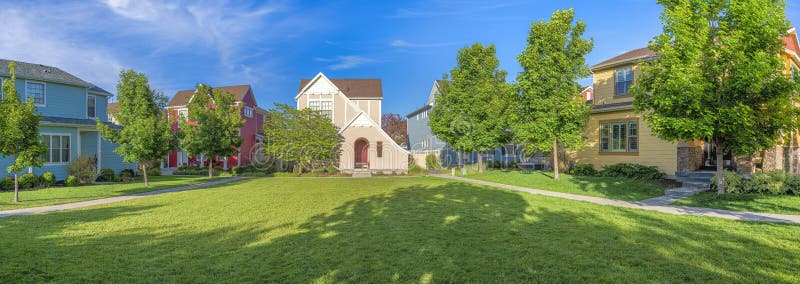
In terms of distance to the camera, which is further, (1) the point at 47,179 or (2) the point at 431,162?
(2) the point at 431,162

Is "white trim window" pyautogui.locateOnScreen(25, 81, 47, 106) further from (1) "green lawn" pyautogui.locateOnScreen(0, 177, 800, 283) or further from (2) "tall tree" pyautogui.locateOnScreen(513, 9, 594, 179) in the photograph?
(2) "tall tree" pyautogui.locateOnScreen(513, 9, 594, 179)

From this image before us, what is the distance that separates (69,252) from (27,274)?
1060 mm

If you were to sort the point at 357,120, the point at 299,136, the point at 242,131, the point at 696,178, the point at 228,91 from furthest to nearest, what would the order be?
the point at 242,131 < the point at 228,91 < the point at 357,120 < the point at 299,136 < the point at 696,178

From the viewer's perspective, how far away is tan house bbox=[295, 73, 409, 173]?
26969 mm

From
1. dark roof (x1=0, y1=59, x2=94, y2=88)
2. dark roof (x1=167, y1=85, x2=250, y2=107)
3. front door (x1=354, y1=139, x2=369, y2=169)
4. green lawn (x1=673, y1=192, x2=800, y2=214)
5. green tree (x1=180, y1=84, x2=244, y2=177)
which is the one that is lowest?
green lawn (x1=673, y1=192, x2=800, y2=214)

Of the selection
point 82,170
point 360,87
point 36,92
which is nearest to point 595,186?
point 82,170

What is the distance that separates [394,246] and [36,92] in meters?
22.7

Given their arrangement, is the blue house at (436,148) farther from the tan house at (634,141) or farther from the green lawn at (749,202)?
the green lawn at (749,202)

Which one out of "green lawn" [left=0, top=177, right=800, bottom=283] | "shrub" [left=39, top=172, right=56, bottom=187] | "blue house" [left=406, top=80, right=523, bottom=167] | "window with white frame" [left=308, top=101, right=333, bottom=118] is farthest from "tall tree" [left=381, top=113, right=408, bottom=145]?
"green lawn" [left=0, top=177, right=800, bottom=283]

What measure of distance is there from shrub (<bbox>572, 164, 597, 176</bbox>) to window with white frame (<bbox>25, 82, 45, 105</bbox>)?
2717 centimetres

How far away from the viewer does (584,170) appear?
18.6 meters

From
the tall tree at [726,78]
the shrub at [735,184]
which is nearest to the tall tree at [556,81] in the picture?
the tall tree at [726,78]

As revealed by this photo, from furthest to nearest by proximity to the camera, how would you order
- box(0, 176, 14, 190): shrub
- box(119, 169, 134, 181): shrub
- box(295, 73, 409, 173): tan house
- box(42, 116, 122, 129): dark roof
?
box(295, 73, 409, 173): tan house → box(119, 169, 134, 181): shrub → box(42, 116, 122, 129): dark roof → box(0, 176, 14, 190): shrub

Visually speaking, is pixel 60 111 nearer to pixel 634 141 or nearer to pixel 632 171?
pixel 632 171
